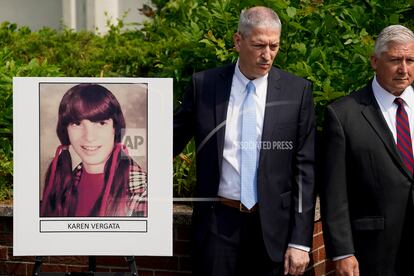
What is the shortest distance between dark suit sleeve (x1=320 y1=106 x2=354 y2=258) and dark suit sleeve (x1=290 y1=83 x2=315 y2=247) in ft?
0.43

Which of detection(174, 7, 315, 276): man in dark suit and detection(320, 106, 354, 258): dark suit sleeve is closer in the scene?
detection(320, 106, 354, 258): dark suit sleeve

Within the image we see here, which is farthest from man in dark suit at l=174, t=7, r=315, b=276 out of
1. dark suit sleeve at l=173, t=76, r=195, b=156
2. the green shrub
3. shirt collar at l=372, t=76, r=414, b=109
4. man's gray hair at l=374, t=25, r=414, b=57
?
the green shrub

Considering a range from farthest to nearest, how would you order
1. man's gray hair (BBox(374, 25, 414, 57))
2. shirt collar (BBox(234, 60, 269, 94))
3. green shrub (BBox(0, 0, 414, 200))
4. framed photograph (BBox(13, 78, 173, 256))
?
green shrub (BBox(0, 0, 414, 200)) < framed photograph (BBox(13, 78, 173, 256)) < shirt collar (BBox(234, 60, 269, 94)) < man's gray hair (BBox(374, 25, 414, 57))

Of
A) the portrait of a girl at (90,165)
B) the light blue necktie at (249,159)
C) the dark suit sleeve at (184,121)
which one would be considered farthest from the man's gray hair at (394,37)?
the portrait of a girl at (90,165)

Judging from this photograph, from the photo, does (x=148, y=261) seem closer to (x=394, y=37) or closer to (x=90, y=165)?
(x=90, y=165)

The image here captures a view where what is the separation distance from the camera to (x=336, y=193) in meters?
5.00

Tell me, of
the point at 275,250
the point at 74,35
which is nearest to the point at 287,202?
the point at 275,250

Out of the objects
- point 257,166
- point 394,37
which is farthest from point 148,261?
point 394,37

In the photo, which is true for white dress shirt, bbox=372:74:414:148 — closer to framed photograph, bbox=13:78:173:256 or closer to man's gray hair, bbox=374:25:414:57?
man's gray hair, bbox=374:25:414:57

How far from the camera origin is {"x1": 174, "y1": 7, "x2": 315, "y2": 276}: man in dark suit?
16.8ft

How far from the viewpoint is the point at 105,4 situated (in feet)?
38.8

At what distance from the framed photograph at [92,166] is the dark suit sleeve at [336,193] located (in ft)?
3.03

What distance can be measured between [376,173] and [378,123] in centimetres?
27

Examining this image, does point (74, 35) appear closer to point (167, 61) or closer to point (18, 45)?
point (18, 45)
